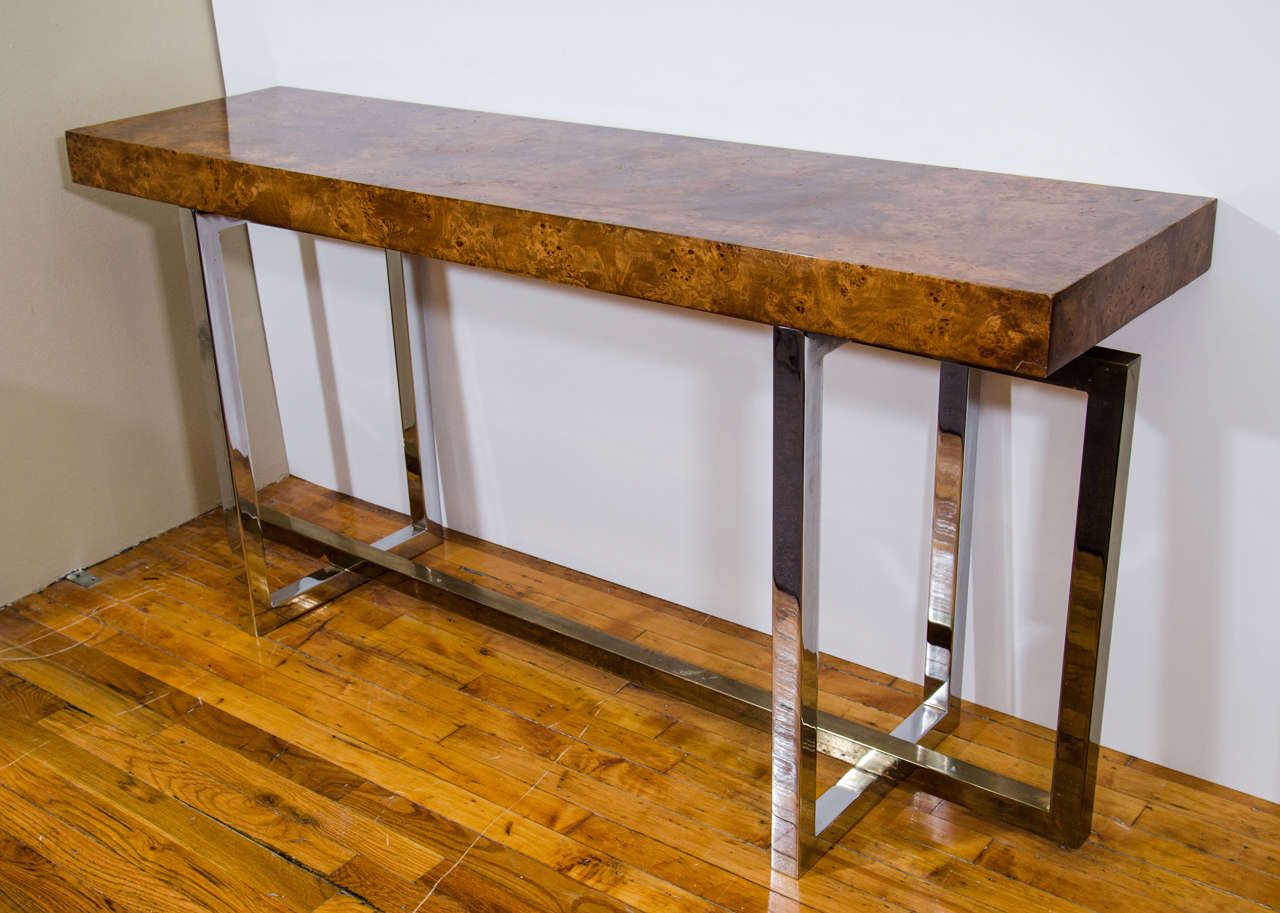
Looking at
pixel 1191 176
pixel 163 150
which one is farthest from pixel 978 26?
pixel 163 150

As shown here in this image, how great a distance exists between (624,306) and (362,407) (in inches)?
31.3

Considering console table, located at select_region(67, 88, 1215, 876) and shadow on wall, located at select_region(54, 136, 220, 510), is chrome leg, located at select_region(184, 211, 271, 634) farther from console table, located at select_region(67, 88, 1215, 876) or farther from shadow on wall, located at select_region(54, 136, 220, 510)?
shadow on wall, located at select_region(54, 136, 220, 510)

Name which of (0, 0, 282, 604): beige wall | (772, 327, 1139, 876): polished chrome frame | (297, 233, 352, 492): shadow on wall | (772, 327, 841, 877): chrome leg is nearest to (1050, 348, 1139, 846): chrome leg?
(772, 327, 1139, 876): polished chrome frame

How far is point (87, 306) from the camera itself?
8.34 feet

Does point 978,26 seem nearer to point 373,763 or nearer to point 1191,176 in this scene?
point 1191,176

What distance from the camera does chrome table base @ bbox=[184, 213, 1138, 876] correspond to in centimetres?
157

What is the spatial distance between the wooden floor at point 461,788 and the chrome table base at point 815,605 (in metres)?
0.06

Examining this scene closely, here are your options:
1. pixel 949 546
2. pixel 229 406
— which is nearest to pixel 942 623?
pixel 949 546

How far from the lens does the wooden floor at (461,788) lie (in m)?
1.76

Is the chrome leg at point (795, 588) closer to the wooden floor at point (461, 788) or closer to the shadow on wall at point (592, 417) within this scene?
the wooden floor at point (461, 788)

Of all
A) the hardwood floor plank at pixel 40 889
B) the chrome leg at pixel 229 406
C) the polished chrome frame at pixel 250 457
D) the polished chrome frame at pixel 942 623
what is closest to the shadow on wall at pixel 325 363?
the polished chrome frame at pixel 250 457

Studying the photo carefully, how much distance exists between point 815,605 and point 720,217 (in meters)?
0.52

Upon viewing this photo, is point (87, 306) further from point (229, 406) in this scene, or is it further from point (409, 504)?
point (409, 504)

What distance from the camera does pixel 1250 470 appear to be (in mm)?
1707
